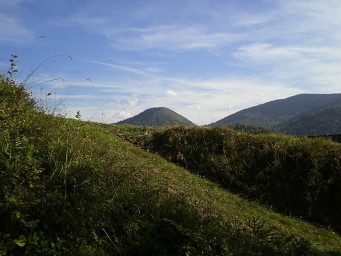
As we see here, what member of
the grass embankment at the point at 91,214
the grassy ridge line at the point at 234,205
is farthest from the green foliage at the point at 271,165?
the grass embankment at the point at 91,214

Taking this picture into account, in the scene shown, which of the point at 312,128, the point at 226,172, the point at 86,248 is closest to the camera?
the point at 86,248

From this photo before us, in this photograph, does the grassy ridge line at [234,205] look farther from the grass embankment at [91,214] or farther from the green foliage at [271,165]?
the grass embankment at [91,214]

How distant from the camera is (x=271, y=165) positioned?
1588cm

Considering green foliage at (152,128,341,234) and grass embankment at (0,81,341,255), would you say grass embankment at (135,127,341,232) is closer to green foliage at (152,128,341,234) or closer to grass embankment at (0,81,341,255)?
green foliage at (152,128,341,234)

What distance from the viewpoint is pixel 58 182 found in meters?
7.38

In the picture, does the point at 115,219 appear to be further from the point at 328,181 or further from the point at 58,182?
the point at 328,181

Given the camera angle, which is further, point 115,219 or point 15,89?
point 15,89

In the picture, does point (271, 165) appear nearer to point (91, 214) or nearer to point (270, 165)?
point (270, 165)

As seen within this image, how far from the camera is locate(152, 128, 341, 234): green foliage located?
1445 centimetres

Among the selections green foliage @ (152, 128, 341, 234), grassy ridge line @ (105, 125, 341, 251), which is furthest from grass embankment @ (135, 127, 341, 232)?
grassy ridge line @ (105, 125, 341, 251)

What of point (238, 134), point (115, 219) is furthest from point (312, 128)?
point (115, 219)

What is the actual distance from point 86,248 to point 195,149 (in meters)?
11.4

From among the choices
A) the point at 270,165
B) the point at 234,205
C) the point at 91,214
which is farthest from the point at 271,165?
the point at 91,214

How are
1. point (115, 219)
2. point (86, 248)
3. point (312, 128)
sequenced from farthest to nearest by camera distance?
1. point (312, 128)
2. point (115, 219)
3. point (86, 248)
